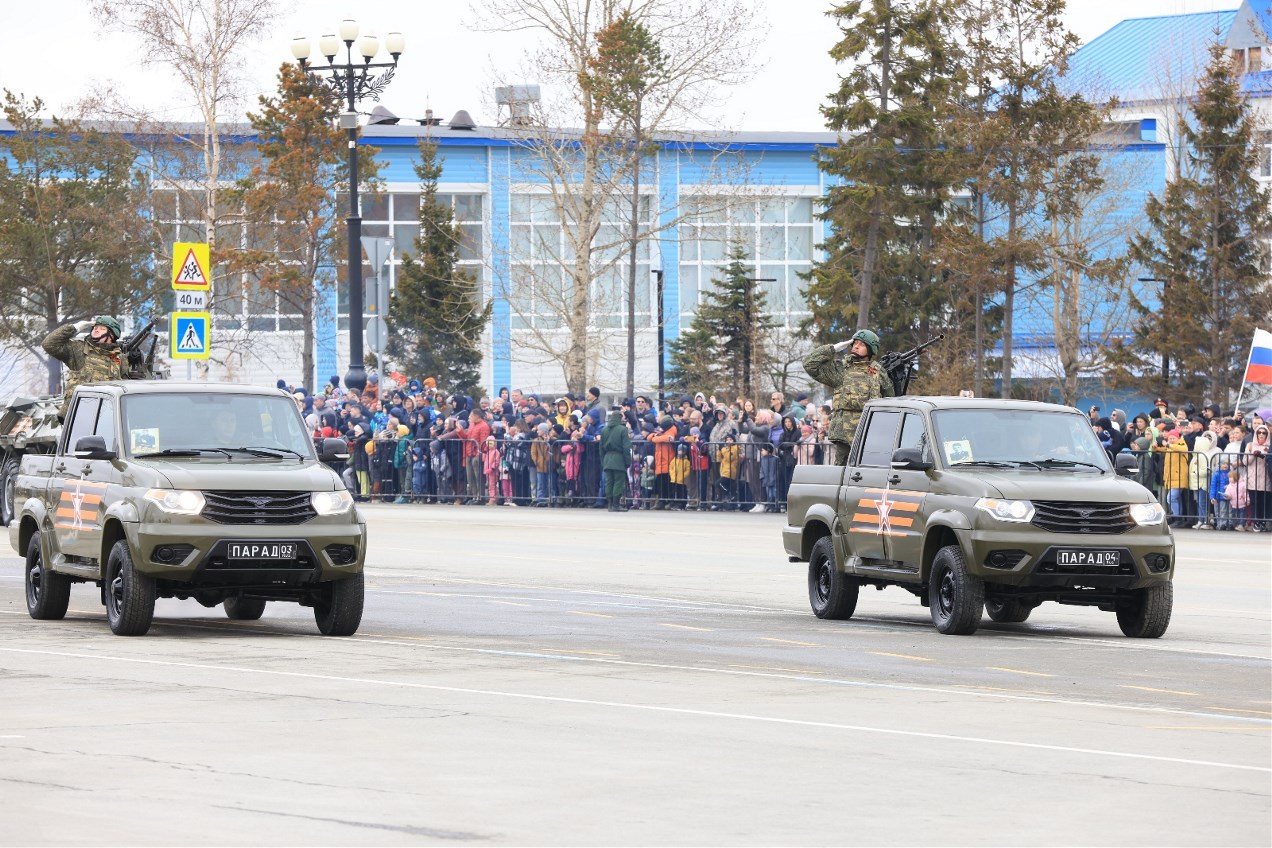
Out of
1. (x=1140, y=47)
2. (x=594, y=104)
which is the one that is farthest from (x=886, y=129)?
(x=1140, y=47)

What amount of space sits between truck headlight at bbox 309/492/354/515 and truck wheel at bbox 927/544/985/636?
14.8 feet

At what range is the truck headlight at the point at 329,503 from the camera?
1550 cm

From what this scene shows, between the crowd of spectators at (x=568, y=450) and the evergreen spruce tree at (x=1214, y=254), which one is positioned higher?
the evergreen spruce tree at (x=1214, y=254)

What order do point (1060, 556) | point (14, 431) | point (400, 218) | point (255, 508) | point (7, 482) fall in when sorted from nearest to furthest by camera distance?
point (255, 508)
point (1060, 556)
point (14, 431)
point (7, 482)
point (400, 218)

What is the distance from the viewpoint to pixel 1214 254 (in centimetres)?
5388

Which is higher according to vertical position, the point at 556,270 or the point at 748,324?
the point at 556,270

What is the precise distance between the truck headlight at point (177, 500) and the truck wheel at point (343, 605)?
1212mm

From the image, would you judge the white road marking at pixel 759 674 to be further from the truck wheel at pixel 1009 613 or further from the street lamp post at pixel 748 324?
the street lamp post at pixel 748 324

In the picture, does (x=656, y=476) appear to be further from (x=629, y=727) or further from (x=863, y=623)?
(x=629, y=727)

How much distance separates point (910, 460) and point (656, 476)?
19574 millimetres

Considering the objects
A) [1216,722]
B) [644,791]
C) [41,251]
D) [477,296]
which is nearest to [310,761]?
[644,791]

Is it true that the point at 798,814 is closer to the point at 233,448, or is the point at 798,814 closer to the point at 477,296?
the point at 233,448

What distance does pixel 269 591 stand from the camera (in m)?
15.9

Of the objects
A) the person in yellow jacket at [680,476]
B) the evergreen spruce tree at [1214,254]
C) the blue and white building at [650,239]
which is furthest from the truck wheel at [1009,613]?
the blue and white building at [650,239]
